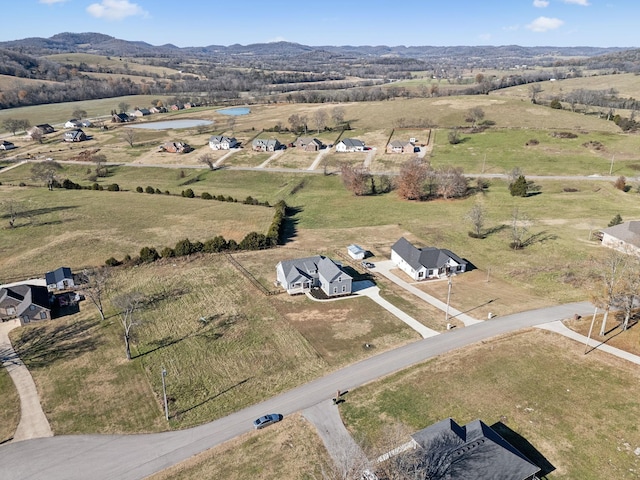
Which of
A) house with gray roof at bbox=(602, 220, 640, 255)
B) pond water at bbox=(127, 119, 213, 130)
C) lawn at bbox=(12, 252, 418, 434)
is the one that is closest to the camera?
lawn at bbox=(12, 252, 418, 434)

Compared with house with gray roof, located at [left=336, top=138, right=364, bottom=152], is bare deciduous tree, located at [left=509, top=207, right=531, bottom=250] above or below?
below

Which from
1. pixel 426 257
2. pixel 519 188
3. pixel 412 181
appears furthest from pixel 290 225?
pixel 519 188

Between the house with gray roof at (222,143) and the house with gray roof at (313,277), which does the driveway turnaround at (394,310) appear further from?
the house with gray roof at (222,143)

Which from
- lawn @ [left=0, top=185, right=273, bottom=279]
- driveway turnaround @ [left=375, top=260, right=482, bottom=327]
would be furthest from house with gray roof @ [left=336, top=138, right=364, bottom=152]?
driveway turnaround @ [left=375, top=260, right=482, bottom=327]

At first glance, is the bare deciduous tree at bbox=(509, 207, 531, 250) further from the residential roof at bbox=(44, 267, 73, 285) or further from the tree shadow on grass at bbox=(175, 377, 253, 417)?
the residential roof at bbox=(44, 267, 73, 285)

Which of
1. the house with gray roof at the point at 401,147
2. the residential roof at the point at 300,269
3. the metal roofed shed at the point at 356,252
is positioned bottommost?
the metal roofed shed at the point at 356,252

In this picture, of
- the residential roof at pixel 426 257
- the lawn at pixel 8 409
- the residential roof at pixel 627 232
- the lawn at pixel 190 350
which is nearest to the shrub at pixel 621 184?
the residential roof at pixel 627 232
